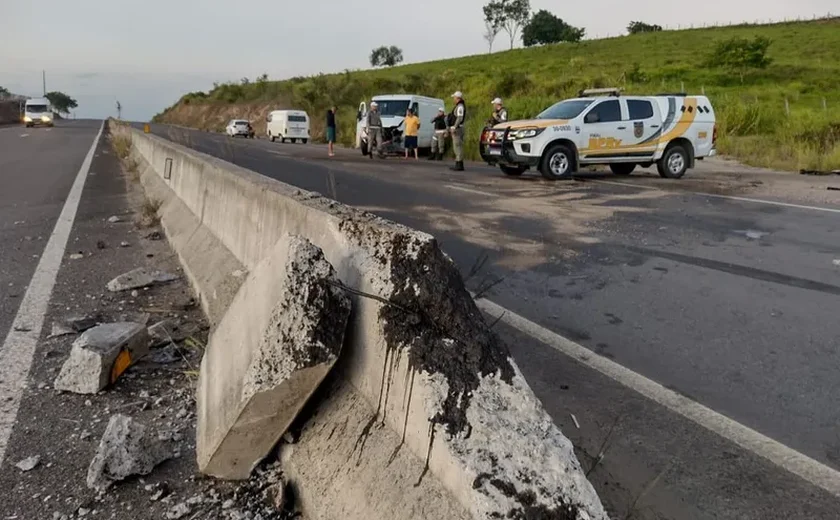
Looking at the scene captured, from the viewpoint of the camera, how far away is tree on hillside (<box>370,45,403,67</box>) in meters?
118

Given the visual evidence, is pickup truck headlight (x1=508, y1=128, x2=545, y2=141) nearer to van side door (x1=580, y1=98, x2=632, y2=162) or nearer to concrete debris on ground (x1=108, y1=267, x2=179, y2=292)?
van side door (x1=580, y1=98, x2=632, y2=162)

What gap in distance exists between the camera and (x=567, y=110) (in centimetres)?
1688

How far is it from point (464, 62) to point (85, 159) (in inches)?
2147

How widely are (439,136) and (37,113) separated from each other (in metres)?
40.5

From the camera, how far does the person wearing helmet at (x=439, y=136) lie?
84.0 feet

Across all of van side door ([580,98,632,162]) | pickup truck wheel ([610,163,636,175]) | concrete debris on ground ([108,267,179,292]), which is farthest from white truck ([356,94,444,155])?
concrete debris on ground ([108,267,179,292])

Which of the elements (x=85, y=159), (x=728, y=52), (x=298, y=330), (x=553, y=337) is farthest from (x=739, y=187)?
(x=728, y=52)

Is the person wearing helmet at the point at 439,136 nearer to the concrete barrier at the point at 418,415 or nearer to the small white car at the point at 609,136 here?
the small white car at the point at 609,136

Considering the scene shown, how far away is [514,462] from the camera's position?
2.03 metres

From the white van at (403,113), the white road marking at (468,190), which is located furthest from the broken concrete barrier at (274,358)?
the white van at (403,113)

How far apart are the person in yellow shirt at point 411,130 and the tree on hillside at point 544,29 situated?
70956mm

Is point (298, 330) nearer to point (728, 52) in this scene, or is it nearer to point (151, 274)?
point (151, 274)

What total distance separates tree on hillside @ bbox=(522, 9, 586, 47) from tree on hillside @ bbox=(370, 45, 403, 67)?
1018 inches

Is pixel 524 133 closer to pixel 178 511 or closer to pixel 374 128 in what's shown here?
pixel 374 128
